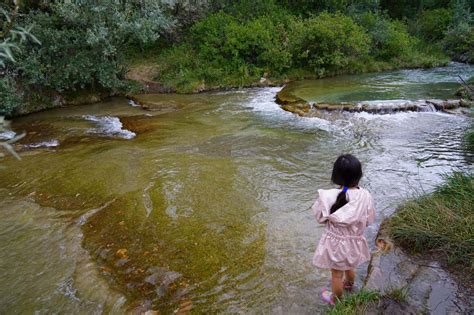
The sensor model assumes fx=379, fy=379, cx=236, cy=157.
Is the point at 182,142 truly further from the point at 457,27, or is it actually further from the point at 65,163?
the point at 457,27

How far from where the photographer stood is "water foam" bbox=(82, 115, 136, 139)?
9453mm

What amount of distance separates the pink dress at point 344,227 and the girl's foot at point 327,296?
0.32 meters

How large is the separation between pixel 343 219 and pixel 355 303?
66cm

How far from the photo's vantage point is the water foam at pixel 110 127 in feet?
31.0

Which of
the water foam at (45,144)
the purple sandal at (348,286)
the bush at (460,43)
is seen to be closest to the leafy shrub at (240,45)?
the water foam at (45,144)

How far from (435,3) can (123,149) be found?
26701 mm

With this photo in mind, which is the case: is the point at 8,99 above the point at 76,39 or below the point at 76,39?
below

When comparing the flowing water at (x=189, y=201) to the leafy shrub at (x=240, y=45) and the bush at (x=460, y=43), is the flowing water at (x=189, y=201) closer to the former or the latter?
the leafy shrub at (x=240, y=45)

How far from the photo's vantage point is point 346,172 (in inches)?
113

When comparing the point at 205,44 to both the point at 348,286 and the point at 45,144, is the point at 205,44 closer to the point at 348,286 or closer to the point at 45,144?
the point at 45,144

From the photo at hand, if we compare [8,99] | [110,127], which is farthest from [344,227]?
[8,99]

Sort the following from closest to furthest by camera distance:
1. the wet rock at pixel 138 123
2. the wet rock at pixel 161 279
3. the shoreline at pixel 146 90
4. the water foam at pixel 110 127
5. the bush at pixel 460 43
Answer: the wet rock at pixel 161 279
the water foam at pixel 110 127
the wet rock at pixel 138 123
the shoreline at pixel 146 90
the bush at pixel 460 43

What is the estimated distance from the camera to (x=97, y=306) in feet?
11.4

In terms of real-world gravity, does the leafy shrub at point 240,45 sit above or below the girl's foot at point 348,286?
above
